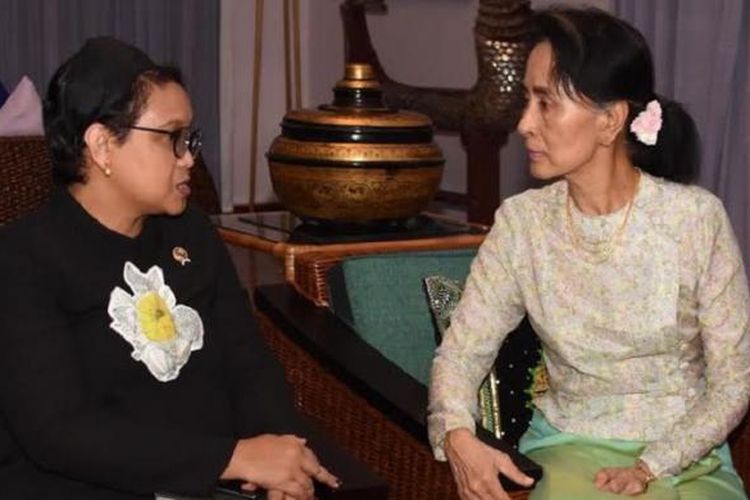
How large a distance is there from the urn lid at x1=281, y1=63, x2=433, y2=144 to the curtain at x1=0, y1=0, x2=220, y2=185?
12.2 ft

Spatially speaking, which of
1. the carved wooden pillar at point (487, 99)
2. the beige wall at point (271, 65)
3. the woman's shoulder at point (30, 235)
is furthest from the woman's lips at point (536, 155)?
the beige wall at point (271, 65)

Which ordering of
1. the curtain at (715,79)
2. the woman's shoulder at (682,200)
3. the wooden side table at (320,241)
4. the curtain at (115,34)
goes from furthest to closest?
1. the curtain at (115,34)
2. the curtain at (715,79)
3. the wooden side table at (320,241)
4. the woman's shoulder at (682,200)

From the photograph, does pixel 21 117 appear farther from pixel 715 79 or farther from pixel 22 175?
pixel 715 79

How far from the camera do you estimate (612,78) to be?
7.02ft

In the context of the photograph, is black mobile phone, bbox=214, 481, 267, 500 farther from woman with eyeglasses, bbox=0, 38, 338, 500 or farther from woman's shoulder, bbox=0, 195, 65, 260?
woman's shoulder, bbox=0, 195, 65, 260

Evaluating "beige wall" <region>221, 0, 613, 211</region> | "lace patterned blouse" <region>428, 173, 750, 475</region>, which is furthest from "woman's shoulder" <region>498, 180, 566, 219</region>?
"beige wall" <region>221, 0, 613, 211</region>

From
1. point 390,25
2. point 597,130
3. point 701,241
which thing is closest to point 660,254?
point 701,241

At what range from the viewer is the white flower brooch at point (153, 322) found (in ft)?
6.36

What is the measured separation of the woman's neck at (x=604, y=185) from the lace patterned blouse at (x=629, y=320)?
2cm

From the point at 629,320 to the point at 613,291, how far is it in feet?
0.17

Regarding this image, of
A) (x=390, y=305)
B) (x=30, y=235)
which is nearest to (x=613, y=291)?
(x=390, y=305)

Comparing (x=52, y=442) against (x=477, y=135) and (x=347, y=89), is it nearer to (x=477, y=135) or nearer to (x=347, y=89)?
(x=347, y=89)

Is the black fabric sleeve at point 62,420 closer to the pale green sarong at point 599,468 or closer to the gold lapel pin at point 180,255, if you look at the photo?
the gold lapel pin at point 180,255

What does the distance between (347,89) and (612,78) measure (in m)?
0.76
